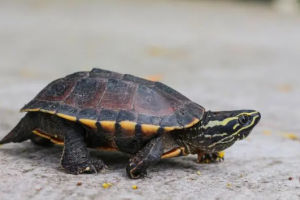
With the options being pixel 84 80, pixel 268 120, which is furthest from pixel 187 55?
pixel 84 80

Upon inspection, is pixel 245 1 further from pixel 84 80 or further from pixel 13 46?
pixel 84 80

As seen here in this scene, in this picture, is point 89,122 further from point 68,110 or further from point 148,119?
point 148,119

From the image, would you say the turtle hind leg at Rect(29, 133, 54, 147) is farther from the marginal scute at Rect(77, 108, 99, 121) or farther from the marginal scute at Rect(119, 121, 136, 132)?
the marginal scute at Rect(119, 121, 136, 132)

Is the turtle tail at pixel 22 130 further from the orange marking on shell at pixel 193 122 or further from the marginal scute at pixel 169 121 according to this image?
the orange marking on shell at pixel 193 122

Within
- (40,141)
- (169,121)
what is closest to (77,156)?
(169,121)

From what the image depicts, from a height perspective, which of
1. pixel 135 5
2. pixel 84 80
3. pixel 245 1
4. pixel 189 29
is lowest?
pixel 84 80

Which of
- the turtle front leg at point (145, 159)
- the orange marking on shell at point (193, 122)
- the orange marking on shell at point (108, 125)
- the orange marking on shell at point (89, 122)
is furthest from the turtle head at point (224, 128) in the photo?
the orange marking on shell at point (89, 122)

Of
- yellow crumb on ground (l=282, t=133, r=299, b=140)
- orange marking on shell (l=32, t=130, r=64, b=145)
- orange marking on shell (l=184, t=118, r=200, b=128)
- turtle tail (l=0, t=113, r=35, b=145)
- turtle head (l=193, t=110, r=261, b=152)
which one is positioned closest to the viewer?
orange marking on shell (l=184, t=118, r=200, b=128)

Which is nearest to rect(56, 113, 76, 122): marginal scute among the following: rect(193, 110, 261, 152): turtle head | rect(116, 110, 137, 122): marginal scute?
rect(116, 110, 137, 122): marginal scute
